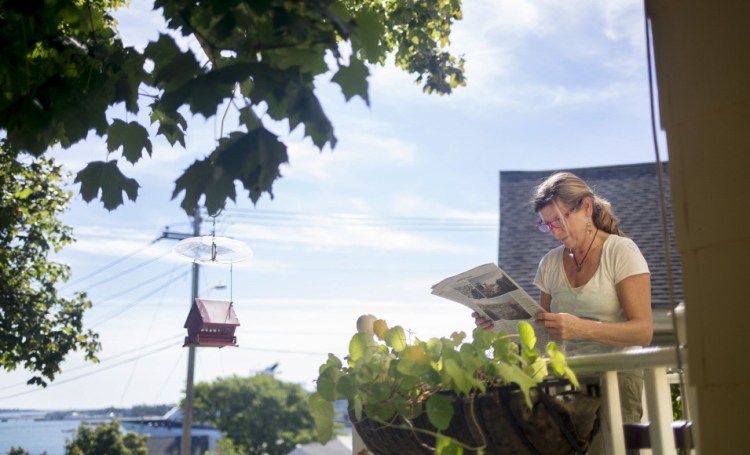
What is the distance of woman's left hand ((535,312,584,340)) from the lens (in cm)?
175

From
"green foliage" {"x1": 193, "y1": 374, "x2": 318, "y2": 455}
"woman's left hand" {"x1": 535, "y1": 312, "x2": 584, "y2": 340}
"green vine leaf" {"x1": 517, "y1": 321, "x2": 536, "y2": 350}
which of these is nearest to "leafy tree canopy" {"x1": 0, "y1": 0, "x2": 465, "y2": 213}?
"green vine leaf" {"x1": 517, "y1": 321, "x2": 536, "y2": 350}

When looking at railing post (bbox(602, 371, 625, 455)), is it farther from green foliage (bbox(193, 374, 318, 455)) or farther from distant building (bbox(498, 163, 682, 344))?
green foliage (bbox(193, 374, 318, 455))

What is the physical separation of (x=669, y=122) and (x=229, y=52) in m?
0.92

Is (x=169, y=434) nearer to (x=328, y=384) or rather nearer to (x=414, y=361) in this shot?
(x=328, y=384)

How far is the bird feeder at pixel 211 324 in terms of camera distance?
6652 millimetres

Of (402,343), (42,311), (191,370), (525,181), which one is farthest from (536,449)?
(191,370)

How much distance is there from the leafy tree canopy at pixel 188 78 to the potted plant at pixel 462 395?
0.41m

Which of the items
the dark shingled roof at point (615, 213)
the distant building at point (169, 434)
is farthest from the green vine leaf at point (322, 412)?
the distant building at point (169, 434)

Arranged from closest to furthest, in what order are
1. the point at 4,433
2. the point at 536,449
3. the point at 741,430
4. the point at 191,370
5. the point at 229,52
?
the point at 741,430 < the point at 536,449 < the point at 229,52 < the point at 4,433 < the point at 191,370

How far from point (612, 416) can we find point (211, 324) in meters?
5.71

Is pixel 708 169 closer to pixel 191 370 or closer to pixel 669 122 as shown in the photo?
pixel 669 122

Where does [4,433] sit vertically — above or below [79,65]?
below

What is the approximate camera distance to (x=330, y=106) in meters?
1.36

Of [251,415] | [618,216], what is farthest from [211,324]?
[251,415]
